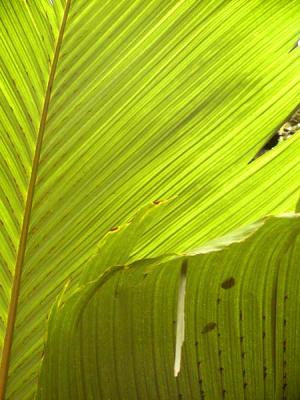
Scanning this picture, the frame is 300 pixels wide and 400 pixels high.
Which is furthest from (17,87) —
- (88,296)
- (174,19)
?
(88,296)

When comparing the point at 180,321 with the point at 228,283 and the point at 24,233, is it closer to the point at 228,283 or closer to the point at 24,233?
the point at 228,283

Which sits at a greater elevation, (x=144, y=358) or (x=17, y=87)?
(x=17, y=87)

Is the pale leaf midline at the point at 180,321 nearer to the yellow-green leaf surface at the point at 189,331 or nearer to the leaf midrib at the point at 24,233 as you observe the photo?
the yellow-green leaf surface at the point at 189,331

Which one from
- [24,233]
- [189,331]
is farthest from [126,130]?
[189,331]

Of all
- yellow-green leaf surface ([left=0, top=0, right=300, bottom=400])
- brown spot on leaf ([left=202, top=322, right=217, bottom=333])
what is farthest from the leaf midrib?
brown spot on leaf ([left=202, top=322, right=217, bottom=333])

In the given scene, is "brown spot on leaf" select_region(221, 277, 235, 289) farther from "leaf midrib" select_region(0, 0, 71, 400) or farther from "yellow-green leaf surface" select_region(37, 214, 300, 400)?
"leaf midrib" select_region(0, 0, 71, 400)

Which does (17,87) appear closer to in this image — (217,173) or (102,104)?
(102,104)

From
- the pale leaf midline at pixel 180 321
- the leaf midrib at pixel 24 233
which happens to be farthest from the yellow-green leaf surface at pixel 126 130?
the pale leaf midline at pixel 180 321

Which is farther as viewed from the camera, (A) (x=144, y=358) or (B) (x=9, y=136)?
(B) (x=9, y=136)
